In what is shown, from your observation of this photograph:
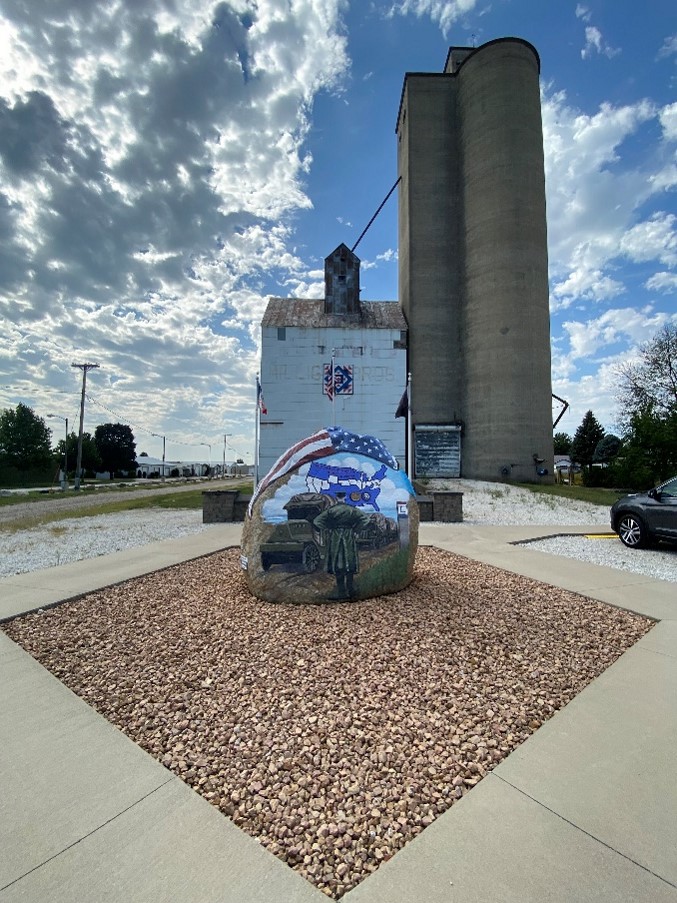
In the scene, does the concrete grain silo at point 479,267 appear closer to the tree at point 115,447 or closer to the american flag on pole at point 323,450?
the american flag on pole at point 323,450

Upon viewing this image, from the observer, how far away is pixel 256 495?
19.7 ft

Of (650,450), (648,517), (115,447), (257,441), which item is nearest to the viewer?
(648,517)

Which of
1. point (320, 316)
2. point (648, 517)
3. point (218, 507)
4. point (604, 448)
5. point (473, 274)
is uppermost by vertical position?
point (473, 274)

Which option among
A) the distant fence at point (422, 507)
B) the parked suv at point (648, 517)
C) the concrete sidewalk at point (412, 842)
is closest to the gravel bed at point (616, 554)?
the parked suv at point (648, 517)

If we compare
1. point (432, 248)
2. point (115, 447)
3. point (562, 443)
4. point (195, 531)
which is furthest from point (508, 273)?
point (115, 447)

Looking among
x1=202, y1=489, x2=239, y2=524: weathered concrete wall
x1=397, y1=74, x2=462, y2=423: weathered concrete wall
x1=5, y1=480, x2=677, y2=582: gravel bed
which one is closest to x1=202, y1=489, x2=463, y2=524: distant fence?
x1=202, y1=489, x2=239, y2=524: weathered concrete wall

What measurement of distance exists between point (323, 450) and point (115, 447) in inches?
3236

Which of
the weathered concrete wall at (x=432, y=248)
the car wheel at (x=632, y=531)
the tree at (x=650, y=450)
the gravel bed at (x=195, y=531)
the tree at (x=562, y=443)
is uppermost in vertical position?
the weathered concrete wall at (x=432, y=248)

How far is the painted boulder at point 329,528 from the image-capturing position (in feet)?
17.4

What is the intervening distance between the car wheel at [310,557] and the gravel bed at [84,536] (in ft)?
17.0

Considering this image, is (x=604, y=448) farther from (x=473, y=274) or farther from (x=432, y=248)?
(x=432, y=248)

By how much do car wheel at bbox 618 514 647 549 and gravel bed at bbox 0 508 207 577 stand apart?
10309 millimetres

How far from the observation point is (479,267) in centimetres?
2880

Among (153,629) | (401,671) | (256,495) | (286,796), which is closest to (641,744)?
(401,671)
